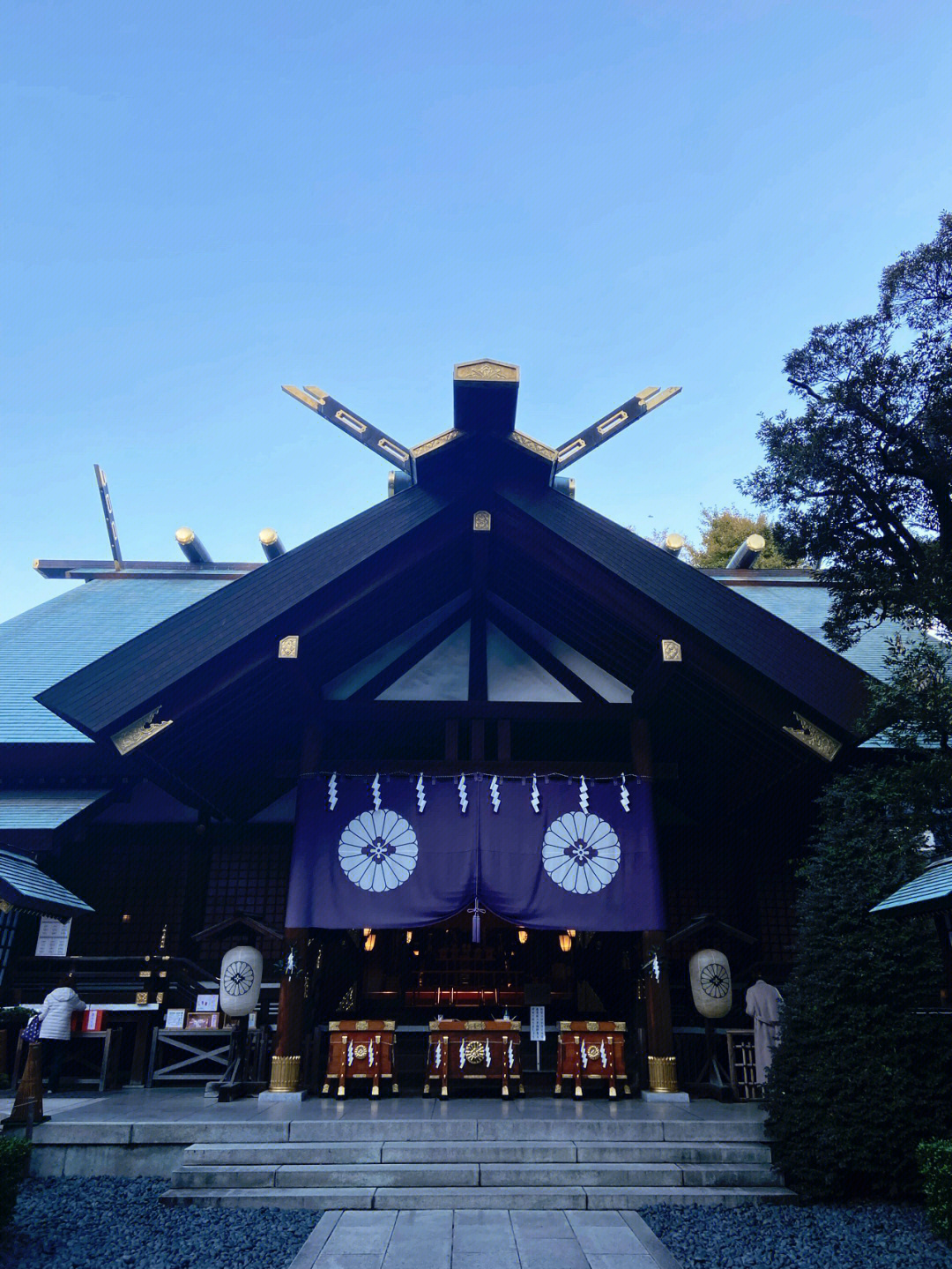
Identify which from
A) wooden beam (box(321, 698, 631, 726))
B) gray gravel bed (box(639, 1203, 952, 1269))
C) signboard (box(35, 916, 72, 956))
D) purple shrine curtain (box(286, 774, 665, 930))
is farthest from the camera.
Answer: signboard (box(35, 916, 72, 956))

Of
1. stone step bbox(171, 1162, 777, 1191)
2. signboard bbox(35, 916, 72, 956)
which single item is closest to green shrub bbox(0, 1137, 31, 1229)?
stone step bbox(171, 1162, 777, 1191)

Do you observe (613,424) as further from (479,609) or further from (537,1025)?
(537,1025)

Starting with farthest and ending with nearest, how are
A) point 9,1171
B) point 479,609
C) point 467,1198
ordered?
point 479,609, point 467,1198, point 9,1171

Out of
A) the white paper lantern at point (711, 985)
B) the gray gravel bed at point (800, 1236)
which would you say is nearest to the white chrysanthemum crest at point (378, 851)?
the white paper lantern at point (711, 985)

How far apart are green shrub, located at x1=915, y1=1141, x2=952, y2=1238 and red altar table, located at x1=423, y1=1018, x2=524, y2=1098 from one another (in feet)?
14.7

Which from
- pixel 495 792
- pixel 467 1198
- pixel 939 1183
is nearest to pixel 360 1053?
→ pixel 467 1198

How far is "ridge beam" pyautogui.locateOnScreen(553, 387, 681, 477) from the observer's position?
10117 millimetres

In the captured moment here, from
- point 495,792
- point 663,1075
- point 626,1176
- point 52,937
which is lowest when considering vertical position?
point 626,1176

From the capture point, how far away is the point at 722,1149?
23.1 ft

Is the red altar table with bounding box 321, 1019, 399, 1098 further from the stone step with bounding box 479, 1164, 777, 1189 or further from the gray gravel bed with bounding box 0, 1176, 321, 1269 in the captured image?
the stone step with bounding box 479, 1164, 777, 1189

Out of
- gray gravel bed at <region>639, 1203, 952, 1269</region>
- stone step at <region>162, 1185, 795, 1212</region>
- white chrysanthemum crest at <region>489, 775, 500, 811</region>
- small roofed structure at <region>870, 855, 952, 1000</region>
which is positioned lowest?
gray gravel bed at <region>639, 1203, 952, 1269</region>

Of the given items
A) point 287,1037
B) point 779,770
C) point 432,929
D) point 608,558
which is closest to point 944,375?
point 608,558

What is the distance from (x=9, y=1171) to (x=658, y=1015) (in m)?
6.26

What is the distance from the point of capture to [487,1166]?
688 cm
